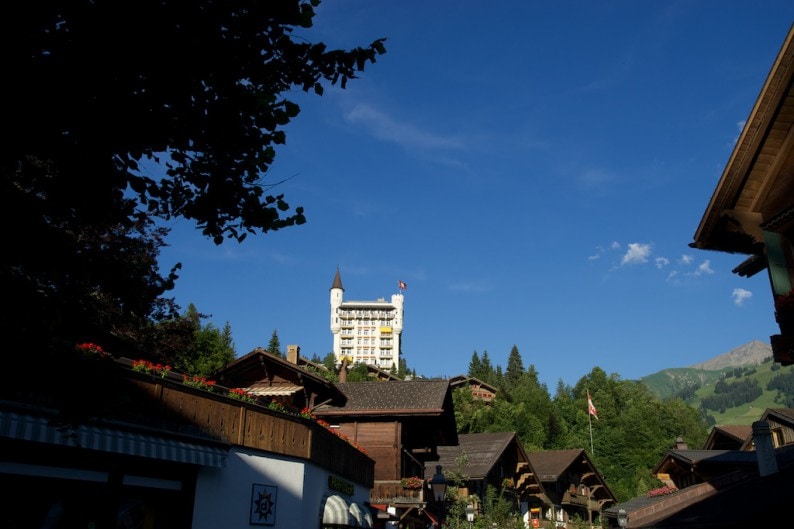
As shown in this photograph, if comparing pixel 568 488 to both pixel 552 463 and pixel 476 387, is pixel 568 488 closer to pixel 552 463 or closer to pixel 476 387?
pixel 552 463

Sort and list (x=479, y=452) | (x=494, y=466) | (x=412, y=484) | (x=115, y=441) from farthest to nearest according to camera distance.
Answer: (x=479, y=452) → (x=494, y=466) → (x=412, y=484) → (x=115, y=441)

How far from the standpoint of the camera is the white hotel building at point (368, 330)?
189125 millimetres

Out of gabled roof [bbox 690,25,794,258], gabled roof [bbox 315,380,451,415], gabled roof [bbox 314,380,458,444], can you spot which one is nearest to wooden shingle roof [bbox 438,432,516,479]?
gabled roof [bbox 314,380,458,444]

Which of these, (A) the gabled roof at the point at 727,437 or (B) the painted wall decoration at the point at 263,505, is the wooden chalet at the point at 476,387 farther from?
(B) the painted wall decoration at the point at 263,505

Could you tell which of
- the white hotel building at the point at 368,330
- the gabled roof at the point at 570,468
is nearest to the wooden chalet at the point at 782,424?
the gabled roof at the point at 570,468

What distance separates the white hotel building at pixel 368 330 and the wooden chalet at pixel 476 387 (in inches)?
3163

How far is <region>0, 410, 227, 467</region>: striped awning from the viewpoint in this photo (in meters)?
11.7

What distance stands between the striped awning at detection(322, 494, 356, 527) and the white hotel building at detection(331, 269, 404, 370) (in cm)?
16672

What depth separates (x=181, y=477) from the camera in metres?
15.7

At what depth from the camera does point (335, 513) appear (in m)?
20.5

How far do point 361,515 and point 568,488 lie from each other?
35.5 m

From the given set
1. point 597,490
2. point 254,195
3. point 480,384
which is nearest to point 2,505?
point 254,195

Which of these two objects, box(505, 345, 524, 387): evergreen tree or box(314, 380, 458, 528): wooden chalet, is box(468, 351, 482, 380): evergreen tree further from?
box(314, 380, 458, 528): wooden chalet

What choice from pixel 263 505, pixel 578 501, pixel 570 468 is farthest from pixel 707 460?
pixel 263 505
